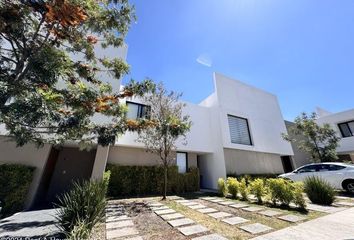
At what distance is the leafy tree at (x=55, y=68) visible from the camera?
3.70 m

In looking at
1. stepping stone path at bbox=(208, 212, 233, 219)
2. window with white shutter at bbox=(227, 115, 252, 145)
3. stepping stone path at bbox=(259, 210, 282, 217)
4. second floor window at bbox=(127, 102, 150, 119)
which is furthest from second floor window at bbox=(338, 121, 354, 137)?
second floor window at bbox=(127, 102, 150, 119)

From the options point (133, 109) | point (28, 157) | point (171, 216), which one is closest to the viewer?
point (171, 216)

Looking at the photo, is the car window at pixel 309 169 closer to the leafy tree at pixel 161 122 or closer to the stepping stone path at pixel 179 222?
the leafy tree at pixel 161 122

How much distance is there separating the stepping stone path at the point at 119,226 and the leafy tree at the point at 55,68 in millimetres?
2478

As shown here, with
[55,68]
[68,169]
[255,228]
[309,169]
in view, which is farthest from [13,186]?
[309,169]

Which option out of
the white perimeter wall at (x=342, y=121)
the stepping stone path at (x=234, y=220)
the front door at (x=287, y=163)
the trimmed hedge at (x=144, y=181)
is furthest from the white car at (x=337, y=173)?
the white perimeter wall at (x=342, y=121)

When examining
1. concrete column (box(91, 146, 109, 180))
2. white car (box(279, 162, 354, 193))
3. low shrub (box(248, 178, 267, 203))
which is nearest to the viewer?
low shrub (box(248, 178, 267, 203))

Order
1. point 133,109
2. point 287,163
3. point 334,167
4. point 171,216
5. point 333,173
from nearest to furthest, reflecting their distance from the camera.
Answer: point 171,216 → point 333,173 → point 334,167 → point 133,109 → point 287,163

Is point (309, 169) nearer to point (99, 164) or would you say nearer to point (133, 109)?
point (133, 109)

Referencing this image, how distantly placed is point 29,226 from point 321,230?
8055 millimetres

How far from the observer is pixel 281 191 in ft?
22.9

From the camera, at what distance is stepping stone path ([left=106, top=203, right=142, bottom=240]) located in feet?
13.8

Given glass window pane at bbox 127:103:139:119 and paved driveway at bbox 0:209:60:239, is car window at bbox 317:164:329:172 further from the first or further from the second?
paved driveway at bbox 0:209:60:239

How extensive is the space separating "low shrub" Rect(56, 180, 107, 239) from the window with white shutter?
11.5 meters
